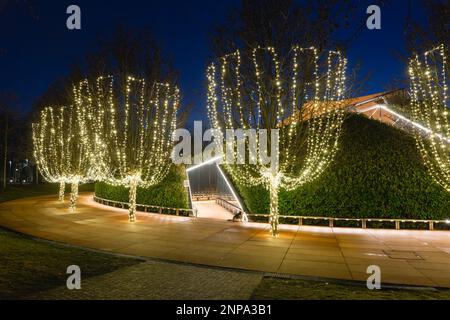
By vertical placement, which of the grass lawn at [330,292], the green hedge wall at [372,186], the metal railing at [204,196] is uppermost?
the green hedge wall at [372,186]

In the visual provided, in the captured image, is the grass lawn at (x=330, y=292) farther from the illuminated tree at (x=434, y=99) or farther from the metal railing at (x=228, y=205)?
the metal railing at (x=228, y=205)

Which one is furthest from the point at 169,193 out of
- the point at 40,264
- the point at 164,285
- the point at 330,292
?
the point at 330,292

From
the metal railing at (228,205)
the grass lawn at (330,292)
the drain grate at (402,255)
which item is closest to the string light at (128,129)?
the metal railing at (228,205)

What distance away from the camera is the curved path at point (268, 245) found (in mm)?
8492

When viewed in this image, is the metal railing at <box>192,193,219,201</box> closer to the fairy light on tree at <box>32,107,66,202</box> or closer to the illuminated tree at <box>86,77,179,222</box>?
the illuminated tree at <box>86,77,179,222</box>

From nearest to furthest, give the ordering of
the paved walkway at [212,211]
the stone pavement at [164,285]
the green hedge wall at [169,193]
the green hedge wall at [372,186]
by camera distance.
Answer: the stone pavement at [164,285], the green hedge wall at [372,186], the paved walkway at [212,211], the green hedge wall at [169,193]

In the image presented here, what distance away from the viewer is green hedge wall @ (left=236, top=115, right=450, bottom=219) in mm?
14578

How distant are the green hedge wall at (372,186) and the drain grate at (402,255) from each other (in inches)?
180

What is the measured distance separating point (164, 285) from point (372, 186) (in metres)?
11.2

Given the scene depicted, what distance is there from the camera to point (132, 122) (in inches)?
660

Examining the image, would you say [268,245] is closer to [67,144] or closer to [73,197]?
[73,197]

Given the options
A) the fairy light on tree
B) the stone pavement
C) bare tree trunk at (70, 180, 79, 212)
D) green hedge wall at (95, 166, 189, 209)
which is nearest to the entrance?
green hedge wall at (95, 166, 189, 209)

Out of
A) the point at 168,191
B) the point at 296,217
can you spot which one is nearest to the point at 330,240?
the point at 296,217

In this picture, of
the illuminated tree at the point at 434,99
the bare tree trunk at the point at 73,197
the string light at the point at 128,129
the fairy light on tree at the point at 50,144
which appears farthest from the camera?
the fairy light on tree at the point at 50,144
